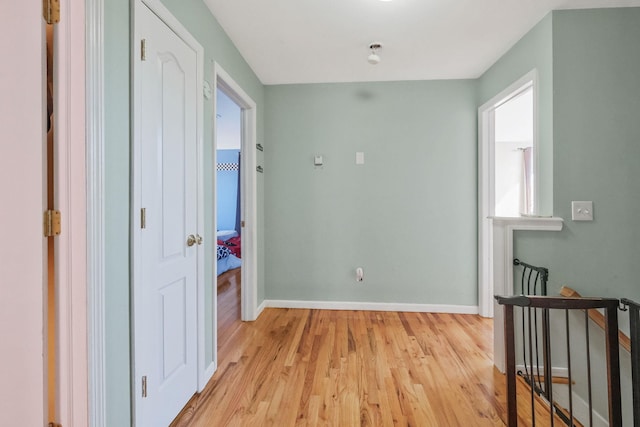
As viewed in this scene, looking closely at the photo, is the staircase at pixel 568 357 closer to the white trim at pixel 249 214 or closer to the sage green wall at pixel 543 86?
the sage green wall at pixel 543 86

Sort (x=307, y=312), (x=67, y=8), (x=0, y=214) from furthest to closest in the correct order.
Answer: (x=307, y=312) → (x=67, y=8) → (x=0, y=214)

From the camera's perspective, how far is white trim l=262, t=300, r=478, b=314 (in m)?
3.24

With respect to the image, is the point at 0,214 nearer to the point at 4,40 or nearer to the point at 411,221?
the point at 4,40

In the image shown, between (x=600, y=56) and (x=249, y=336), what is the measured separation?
341 cm

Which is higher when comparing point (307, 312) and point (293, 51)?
point (293, 51)

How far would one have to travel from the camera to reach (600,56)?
2031 mm

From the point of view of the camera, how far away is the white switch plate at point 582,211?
2.02 metres

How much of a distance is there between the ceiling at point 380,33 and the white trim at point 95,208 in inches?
46.2

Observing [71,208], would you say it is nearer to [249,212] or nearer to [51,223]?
[51,223]

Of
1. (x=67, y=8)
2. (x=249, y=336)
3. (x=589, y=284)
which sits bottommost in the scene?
(x=249, y=336)

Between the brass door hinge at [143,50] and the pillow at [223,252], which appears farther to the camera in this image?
the pillow at [223,252]

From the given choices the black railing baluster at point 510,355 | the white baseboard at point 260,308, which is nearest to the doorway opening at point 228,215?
the white baseboard at point 260,308

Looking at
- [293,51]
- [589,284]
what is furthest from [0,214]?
[589,284]

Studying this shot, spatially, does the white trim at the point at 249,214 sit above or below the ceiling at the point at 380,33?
below
